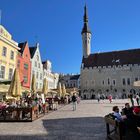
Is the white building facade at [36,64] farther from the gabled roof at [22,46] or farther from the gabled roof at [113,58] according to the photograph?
the gabled roof at [113,58]

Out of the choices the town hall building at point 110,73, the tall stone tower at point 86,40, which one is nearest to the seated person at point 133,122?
the town hall building at point 110,73

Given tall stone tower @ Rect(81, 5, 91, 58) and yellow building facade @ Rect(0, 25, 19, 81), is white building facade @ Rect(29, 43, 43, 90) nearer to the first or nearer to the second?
yellow building facade @ Rect(0, 25, 19, 81)

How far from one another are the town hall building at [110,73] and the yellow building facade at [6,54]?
173ft

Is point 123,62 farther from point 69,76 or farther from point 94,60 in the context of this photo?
point 69,76

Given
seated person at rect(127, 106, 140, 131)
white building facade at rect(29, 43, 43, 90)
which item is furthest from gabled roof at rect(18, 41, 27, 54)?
seated person at rect(127, 106, 140, 131)

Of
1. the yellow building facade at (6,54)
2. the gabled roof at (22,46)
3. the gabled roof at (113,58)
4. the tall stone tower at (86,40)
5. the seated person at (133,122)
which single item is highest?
the tall stone tower at (86,40)

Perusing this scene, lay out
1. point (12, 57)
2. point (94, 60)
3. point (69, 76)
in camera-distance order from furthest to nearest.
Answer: point (69, 76) → point (94, 60) → point (12, 57)

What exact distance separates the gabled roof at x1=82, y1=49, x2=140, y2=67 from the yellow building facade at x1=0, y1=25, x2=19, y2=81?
54924 millimetres

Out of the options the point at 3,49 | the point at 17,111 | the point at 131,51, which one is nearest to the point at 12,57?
the point at 3,49

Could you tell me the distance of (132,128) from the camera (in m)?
7.46

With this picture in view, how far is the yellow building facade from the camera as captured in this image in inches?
1137

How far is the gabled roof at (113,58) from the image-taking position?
80.8 meters

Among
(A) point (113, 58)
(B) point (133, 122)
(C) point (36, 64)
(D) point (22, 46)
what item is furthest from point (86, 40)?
(B) point (133, 122)

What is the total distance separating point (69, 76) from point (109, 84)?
42.9m
